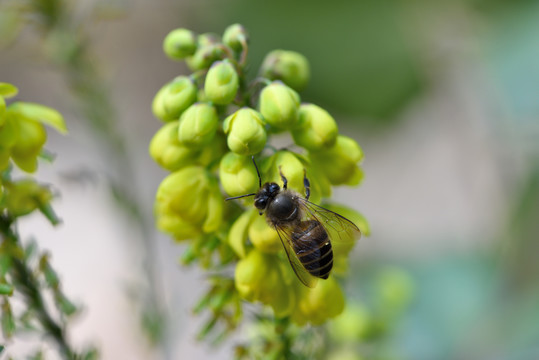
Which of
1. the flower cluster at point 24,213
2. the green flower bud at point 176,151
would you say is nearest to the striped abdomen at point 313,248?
the green flower bud at point 176,151

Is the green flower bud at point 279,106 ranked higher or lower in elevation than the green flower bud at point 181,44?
lower

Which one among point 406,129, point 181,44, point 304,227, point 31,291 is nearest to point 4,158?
point 31,291

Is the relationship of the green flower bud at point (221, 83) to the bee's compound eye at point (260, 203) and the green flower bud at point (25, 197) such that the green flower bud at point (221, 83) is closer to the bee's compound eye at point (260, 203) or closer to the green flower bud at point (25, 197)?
the bee's compound eye at point (260, 203)

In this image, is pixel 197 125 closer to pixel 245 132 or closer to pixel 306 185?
pixel 245 132

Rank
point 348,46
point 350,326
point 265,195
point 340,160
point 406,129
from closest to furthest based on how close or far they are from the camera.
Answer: point 340,160 < point 265,195 < point 350,326 < point 348,46 < point 406,129

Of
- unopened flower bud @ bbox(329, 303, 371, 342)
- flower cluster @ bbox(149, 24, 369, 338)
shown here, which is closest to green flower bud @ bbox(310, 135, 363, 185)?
Result: flower cluster @ bbox(149, 24, 369, 338)

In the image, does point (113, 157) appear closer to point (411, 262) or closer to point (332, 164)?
point (332, 164)
